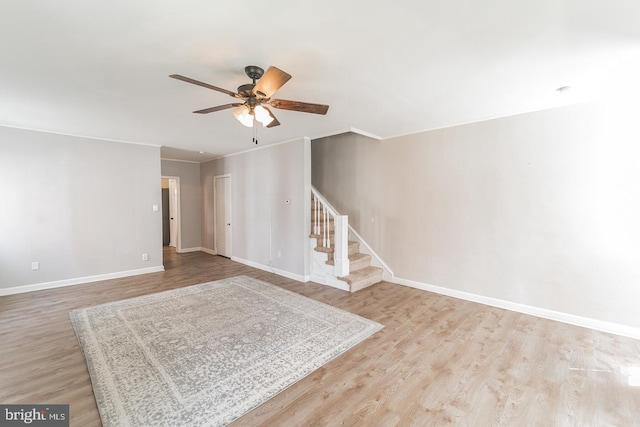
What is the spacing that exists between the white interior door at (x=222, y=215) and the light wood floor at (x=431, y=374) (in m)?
3.40

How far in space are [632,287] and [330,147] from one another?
4719 millimetres

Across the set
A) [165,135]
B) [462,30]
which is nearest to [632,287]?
[462,30]

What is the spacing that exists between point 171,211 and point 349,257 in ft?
20.1

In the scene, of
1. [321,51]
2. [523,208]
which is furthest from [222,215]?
[523,208]

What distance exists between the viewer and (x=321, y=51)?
200 centimetres

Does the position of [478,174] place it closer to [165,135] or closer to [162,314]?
[162,314]

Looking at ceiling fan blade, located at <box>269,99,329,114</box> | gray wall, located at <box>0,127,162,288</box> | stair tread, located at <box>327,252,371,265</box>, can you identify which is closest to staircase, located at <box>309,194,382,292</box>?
stair tread, located at <box>327,252,371,265</box>

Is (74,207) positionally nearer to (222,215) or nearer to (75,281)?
(75,281)

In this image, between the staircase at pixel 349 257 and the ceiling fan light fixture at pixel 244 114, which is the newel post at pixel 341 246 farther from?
the ceiling fan light fixture at pixel 244 114

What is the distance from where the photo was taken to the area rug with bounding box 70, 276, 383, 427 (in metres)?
1.86

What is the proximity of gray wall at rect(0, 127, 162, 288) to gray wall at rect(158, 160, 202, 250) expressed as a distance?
207 centimetres

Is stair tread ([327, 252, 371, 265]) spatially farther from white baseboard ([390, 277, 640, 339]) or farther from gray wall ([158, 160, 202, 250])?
gray wall ([158, 160, 202, 250])

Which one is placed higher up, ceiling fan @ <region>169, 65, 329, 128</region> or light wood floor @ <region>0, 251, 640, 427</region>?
ceiling fan @ <region>169, 65, 329, 128</region>

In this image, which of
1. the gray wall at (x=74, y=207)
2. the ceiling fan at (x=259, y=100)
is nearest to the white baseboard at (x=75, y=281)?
the gray wall at (x=74, y=207)
